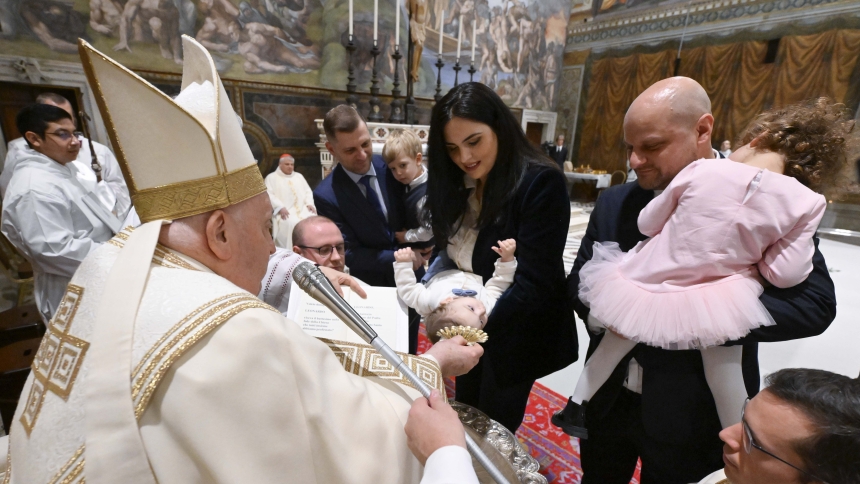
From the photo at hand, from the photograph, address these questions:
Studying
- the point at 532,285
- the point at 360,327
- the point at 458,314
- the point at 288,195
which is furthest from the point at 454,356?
the point at 288,195

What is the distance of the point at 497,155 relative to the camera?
1.74 metres

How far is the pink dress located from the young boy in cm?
130

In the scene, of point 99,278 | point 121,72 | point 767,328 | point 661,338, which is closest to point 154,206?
point 99,278

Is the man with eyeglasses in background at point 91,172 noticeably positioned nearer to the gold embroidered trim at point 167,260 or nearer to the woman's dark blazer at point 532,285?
the gold embroidered trim at point 167,260

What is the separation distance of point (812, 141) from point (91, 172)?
479cm

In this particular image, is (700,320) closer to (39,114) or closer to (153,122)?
(153,122)

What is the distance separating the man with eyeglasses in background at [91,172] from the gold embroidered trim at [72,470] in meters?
2.34

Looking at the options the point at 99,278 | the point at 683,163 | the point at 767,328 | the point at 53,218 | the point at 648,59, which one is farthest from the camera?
the point at 648,59

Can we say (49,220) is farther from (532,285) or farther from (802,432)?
(802,432)

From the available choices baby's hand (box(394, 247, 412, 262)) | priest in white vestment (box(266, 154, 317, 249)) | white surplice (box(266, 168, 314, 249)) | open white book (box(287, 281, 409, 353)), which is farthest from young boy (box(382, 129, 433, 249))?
white surplice (box(266, 168, 314, 249))

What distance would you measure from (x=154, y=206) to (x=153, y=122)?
0.19m

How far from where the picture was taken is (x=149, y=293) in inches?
31.0

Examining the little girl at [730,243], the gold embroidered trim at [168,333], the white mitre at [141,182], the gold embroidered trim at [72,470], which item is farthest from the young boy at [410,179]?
the gold embroidered trim at [72,470]

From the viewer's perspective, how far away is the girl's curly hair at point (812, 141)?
1.26 m
